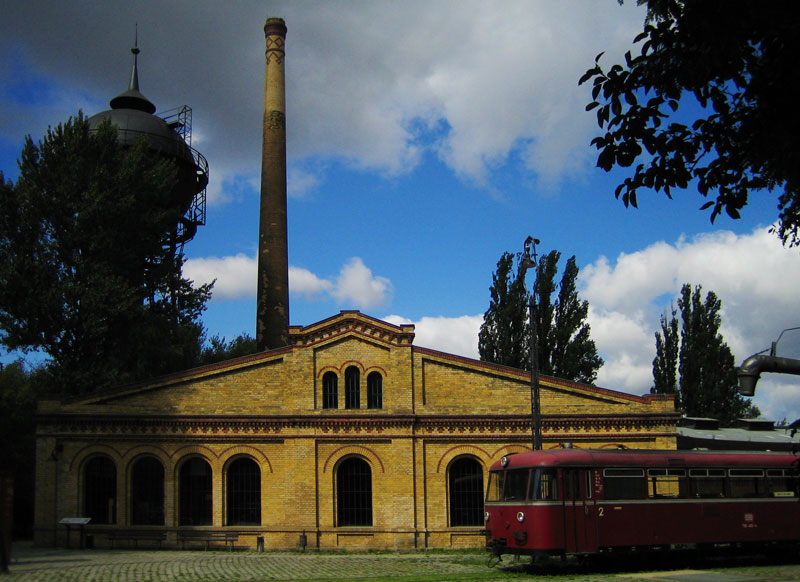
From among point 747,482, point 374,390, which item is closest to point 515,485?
point 747,482

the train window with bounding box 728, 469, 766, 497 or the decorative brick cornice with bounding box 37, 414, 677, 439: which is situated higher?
the decorative brick cornice with bounding box 37, 414, 677, 439

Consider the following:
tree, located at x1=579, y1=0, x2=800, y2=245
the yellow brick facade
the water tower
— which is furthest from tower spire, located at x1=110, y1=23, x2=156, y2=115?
tree, located at x1=579, y1=0, x2=800, y2=245

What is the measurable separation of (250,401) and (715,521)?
14.9 metres

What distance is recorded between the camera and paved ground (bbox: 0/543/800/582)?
1703 cm

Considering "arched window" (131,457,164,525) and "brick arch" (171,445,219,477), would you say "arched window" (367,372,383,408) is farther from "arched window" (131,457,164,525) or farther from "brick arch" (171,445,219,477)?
"arched window" (131,457,164,525)

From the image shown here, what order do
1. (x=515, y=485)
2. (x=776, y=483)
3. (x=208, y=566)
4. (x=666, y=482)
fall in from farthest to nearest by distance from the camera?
(x=776, y=483) < (x=208, y=566) < (x=666, y=482) < (x=515, y=485)

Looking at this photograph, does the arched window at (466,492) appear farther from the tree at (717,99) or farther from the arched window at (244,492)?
the tree at (717,99)

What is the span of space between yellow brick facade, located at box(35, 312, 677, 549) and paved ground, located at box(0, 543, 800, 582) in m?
1.83

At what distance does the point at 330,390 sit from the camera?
27.7 m

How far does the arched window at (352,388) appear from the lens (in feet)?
90.5

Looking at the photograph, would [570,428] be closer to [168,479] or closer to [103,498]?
[168,479]

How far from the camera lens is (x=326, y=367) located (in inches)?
1089

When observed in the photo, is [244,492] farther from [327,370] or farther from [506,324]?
[506,324]

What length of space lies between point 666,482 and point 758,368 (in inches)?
137
